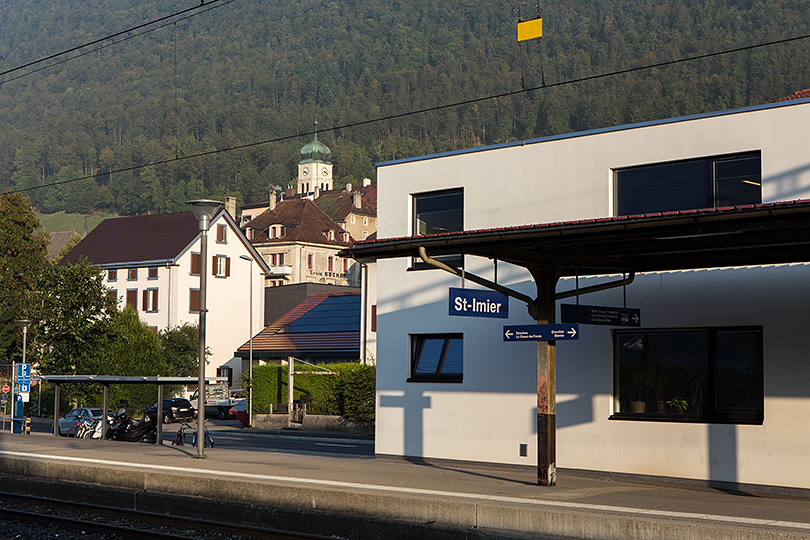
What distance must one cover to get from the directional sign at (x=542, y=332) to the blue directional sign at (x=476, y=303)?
14.6 inches

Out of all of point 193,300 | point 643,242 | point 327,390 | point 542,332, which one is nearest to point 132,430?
point 327,390

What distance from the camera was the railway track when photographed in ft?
48.0

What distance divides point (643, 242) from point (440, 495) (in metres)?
4.73

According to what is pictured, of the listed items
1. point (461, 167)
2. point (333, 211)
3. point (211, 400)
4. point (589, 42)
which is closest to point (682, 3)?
point (589, 42)

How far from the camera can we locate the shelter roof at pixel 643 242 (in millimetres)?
13023

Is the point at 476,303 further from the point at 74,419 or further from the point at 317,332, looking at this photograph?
the point at 317,332

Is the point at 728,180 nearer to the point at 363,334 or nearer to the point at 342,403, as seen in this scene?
the point at 342,403

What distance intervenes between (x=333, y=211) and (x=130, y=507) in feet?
446

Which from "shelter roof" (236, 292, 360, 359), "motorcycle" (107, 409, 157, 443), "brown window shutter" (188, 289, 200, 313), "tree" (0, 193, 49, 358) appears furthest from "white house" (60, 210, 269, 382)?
"motorcycle" (107, 409, 157, 443)

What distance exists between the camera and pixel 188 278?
7500cm

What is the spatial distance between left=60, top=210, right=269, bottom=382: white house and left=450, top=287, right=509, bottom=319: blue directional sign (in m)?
57.3

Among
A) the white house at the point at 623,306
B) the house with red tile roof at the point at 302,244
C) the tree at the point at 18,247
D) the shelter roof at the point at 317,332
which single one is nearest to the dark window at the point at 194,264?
the tree at the point at 18,247

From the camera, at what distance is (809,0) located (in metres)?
169

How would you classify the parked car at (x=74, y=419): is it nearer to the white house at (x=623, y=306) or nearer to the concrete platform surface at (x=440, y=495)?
the concrete platform surface at (x=440, y=495)
